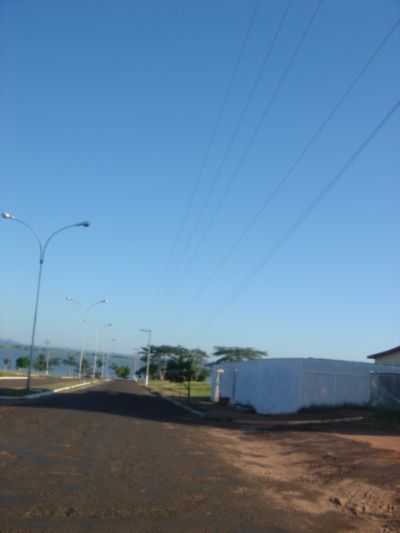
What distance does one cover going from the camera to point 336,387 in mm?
29672

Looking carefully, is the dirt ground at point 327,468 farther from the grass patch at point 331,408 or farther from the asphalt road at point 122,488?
the grass patch at point 331,408

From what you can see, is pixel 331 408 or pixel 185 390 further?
pixel 185 390

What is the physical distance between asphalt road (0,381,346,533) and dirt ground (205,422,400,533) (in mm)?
591

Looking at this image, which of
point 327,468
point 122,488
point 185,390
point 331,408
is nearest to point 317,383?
point 331,408

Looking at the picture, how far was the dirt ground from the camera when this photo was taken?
993 centimetres

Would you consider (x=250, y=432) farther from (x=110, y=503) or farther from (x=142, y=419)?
(x=110, y=503)

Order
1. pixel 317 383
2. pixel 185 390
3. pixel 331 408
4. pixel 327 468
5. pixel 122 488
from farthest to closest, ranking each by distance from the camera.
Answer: pixel 185 390, pixel 317 383, pixel 331 408, pixel 327 468, pixel 122 488

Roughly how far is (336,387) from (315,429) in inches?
323

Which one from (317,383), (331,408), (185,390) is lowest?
(331,408)

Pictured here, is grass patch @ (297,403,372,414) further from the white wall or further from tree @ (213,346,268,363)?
tree @ (213,346,268,363)

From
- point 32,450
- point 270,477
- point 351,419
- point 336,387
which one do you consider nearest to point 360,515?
point 270,477

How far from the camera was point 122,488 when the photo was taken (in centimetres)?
1010

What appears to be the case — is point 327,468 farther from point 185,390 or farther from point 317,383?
point 185,390

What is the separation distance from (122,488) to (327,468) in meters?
5.62
